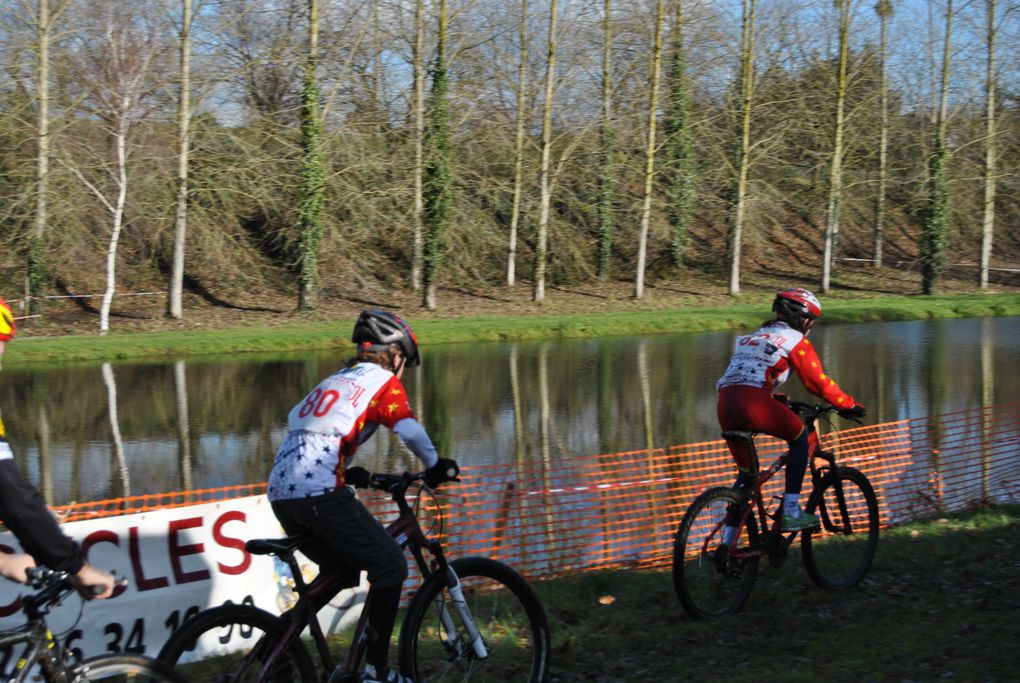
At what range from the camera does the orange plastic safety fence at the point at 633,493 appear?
8555 millimetres

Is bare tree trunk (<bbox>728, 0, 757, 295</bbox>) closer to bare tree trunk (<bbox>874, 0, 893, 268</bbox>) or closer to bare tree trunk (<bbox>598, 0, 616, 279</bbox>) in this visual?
bare tree trunk (<bbox>598, 0, 616, 279</bbox>)

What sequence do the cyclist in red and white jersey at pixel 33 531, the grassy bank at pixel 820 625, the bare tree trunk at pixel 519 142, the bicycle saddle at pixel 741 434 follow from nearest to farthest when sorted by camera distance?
the cyclist in red and white jersey at pixel 33 531 → the grassy bank at pixel 820 625 → the bicycle saddle at pixel 741 434 → the bare tree trunk at pixel 519 142

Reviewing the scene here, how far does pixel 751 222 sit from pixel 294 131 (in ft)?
63.0

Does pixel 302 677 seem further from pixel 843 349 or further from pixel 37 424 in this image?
pixel 843 349

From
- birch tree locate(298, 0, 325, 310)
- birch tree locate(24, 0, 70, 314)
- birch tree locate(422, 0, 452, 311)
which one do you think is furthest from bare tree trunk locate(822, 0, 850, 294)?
birch tree locate(24, 0, 70, 314)

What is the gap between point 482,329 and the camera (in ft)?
103

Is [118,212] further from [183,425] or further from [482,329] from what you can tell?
[183,425]

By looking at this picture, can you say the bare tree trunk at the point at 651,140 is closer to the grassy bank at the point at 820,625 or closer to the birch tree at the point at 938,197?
the birch tree at the point at 938,197

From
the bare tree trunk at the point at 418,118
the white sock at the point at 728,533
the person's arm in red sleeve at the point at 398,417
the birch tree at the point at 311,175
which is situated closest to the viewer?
the person's arm in red sleeve at the point at 398,417

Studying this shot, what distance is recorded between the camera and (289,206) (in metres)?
38.2

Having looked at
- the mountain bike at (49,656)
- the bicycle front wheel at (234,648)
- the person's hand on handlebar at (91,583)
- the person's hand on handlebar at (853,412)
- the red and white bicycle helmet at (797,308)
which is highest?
the red and white bicycle helmet at (797,308)

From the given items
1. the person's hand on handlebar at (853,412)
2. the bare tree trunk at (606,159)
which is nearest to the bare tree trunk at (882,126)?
the bare tree trunk at (606,159)

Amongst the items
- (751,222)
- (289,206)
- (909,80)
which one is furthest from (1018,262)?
(289,206)

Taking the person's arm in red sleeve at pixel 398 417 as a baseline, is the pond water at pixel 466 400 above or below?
below
